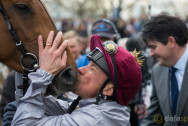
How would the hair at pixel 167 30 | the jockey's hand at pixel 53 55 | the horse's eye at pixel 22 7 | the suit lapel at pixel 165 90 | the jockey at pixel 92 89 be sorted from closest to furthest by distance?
the jockey at pixel 92 89 → the jockey's hand at pixel 53 55 → the horse's eye at pixel 22 7 → the suit lapel at pixel 165 90 → the hair at pixel 167 30

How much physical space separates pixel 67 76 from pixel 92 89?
0.25m

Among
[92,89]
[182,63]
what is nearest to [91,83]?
[92,89]

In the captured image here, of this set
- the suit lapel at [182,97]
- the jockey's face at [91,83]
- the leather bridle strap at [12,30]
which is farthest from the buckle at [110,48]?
the suit lapel at [182,97]

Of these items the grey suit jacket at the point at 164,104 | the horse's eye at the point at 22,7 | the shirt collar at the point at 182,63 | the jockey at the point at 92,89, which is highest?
the horse's eye at the point at 22,7

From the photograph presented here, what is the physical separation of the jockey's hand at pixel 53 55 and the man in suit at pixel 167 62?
5.16 feet

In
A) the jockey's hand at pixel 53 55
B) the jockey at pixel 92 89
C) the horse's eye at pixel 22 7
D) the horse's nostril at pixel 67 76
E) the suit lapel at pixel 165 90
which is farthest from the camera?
the suit lapel at pixel 165 90

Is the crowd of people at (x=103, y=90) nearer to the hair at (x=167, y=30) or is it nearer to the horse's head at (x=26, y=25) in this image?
the hair at (x=167, y=30)

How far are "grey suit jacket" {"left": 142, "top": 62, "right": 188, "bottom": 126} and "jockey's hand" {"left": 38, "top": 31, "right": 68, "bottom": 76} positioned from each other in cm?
160

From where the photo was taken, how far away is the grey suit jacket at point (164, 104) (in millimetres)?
2449

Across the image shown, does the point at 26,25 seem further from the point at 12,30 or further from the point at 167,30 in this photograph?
the point at 167,30

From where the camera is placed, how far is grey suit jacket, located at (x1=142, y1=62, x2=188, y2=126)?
245 centimetres

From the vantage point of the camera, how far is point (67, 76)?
5.91 feet

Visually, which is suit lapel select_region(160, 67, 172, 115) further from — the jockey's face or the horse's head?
the horse's head

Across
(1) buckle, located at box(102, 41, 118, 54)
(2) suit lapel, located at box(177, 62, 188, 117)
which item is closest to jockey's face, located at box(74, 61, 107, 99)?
(1) buckle, located at box(102, 41, 118, 54)
